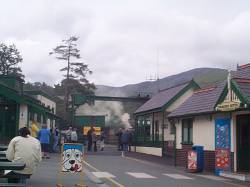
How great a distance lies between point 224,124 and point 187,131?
473 centimetres

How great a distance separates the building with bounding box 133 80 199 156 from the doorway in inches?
525

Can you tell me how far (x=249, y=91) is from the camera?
733 inches

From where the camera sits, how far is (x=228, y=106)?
19.2 metres

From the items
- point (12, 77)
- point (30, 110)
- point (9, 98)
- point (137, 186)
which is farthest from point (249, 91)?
point (12, 77)

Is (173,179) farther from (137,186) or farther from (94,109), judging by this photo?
(94,109)

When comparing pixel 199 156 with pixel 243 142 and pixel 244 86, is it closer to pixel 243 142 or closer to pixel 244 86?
pixel 243 142

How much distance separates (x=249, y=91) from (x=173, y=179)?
3978mm

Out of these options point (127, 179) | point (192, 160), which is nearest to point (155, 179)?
point (127, 179)

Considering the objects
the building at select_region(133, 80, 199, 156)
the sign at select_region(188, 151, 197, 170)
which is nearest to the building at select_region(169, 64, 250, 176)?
the sign at select_region(188, 151, 197, 170)

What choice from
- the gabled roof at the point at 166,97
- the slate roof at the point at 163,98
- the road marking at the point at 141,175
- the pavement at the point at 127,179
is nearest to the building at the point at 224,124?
the pavement at the point at 127,179

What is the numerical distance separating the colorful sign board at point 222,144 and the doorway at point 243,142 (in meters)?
0.43

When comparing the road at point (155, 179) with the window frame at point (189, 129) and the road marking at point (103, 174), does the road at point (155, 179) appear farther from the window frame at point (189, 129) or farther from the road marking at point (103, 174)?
the window frame at point (189, 129)

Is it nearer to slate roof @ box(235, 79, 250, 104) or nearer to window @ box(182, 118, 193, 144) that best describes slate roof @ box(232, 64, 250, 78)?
slate roof @ box(235, 79, 250, 104)

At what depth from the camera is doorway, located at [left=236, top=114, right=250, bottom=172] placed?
20.1 metres
